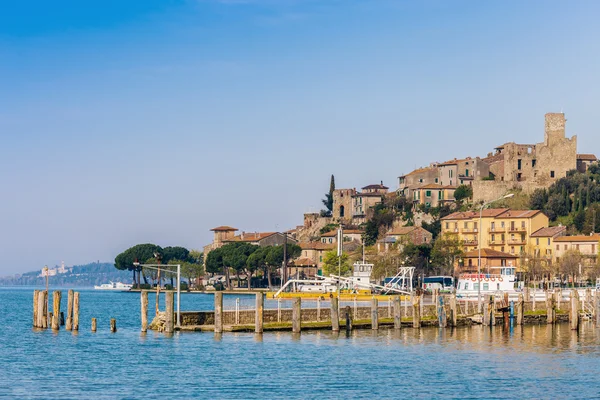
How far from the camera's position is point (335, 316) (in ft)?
200

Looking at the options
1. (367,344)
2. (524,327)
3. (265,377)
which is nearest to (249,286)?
(524,327)

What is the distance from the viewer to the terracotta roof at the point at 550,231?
147 m

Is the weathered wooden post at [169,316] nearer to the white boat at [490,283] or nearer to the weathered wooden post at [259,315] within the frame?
the weathered wooden post at [259,315]

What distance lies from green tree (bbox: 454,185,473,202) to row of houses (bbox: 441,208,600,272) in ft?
45.6

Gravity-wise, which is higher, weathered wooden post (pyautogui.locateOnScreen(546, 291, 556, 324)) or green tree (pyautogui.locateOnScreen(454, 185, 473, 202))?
green tree (pyautogui.locateOnScreen(454, 185, 473, 202))

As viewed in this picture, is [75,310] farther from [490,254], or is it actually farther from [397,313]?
[490,254]

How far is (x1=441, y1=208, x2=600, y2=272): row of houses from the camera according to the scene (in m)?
143

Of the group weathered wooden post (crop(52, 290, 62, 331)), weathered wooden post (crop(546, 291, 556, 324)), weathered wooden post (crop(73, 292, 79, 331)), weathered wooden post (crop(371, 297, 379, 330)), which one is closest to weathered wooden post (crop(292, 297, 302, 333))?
weathered wooden post (crop(371, 297, 379, 330))

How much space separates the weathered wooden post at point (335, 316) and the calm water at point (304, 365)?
575 mm

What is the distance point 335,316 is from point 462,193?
388 ft

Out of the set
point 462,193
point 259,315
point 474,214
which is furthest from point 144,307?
point 462,193

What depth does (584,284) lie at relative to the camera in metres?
127

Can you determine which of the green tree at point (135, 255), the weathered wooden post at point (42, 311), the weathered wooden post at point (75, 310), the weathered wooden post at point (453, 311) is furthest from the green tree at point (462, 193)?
the weathered wooden post at point (75, 310)

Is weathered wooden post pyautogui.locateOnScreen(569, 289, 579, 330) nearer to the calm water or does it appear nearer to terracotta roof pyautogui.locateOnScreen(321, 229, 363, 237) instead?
the calm water
